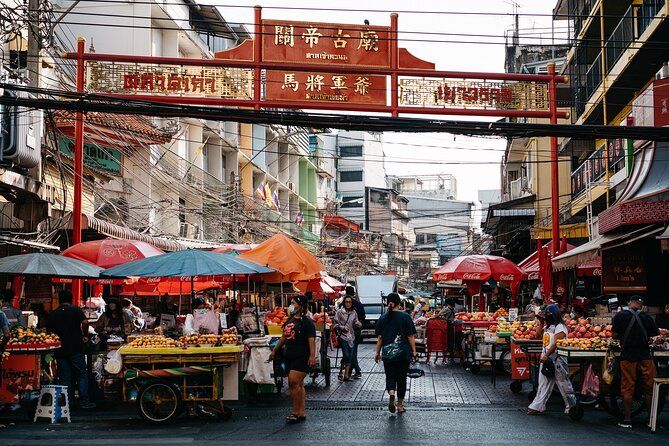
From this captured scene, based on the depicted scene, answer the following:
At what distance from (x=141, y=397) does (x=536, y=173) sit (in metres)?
36.3

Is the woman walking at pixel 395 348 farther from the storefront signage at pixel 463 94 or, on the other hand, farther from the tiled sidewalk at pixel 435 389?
the storefront signage at pixel 463 94

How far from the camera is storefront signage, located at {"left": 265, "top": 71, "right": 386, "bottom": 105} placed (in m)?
22.0

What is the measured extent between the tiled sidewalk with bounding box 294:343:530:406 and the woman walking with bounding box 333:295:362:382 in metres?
0.45

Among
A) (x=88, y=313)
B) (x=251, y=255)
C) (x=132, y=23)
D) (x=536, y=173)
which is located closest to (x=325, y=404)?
(x=251, y=255)

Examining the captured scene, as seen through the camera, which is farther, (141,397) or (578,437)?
(141,397)

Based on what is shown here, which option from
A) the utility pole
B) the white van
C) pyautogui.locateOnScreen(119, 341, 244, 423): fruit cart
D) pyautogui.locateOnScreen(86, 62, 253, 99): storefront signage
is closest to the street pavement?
pyautogui.locateOnScreen(119, 341, 244, 423): fruit cart

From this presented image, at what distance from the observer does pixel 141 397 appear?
41.8ft

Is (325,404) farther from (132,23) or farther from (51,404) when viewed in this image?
(132,23)

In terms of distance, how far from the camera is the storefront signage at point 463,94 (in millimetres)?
22250

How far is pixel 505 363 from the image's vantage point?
20.9 m

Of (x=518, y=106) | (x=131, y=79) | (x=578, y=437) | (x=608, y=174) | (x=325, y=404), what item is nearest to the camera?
(x=578, y=437)

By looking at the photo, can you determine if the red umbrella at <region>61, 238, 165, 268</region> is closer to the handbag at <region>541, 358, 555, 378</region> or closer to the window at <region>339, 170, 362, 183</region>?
the handbag at <region>541, 358, 555, 378</region>

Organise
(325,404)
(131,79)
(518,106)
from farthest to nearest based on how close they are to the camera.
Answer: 1. (518,106)
2. (131,79)
3. (325,404)

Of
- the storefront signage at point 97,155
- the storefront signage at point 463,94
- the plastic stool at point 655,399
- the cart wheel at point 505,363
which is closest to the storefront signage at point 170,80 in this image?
the storefront signage at point 463,94
